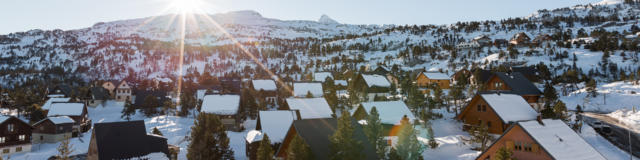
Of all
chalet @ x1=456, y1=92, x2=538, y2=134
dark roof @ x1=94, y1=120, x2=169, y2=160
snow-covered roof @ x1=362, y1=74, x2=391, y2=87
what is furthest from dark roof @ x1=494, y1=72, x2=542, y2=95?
dark roof @ x1=94, y1=120, x2=169, y2=160

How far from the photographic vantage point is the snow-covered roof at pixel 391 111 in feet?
135

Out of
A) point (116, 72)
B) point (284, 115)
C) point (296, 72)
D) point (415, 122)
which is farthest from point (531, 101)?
point (116, 72)

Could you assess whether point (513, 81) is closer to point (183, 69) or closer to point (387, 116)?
point (387, 116)

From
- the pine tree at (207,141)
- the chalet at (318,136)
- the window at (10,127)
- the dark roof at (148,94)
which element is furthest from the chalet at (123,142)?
the dark roof at (148,94)

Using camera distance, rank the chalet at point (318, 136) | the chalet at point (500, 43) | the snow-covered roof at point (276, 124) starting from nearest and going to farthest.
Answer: the chalet at point (318, 136), the snow-covered roof at point (276, 124), the chalet at point (500, 43)

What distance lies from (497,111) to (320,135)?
2115 cm

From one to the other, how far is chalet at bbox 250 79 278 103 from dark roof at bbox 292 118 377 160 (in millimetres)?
43953

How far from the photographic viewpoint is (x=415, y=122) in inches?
1624

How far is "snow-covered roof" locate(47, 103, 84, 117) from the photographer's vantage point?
61088 mm

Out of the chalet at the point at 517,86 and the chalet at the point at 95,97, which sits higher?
the chalet at the point at 517,86

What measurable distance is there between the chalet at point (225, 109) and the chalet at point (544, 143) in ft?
125

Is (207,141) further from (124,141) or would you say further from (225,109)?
(225,109)

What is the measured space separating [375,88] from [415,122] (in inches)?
1157

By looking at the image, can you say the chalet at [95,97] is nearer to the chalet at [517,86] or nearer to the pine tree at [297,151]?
the pine tree at [297,151]
